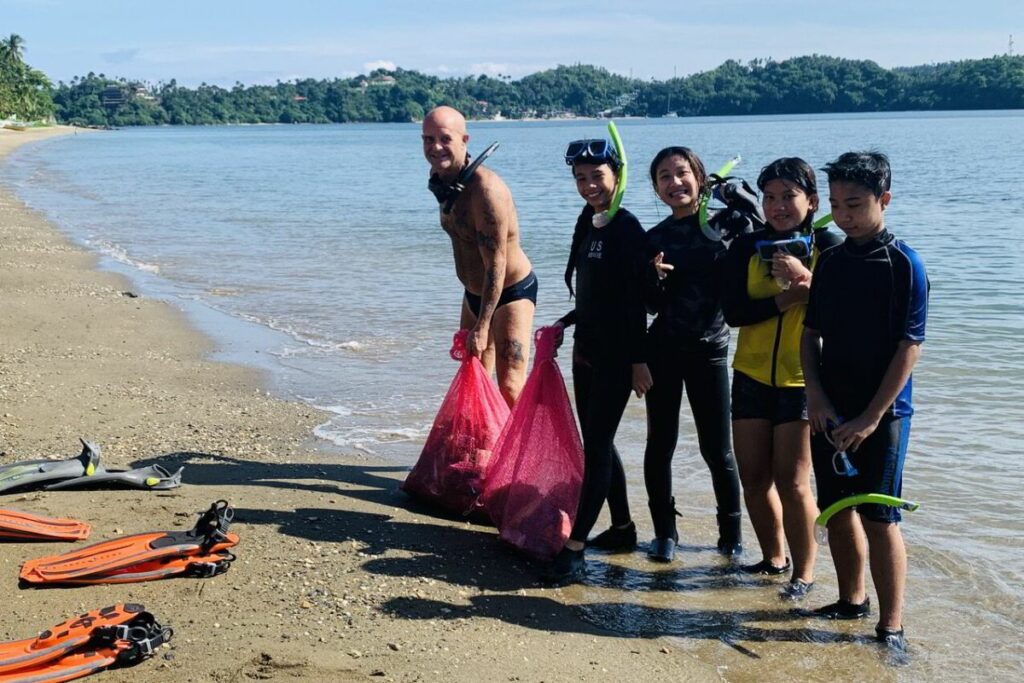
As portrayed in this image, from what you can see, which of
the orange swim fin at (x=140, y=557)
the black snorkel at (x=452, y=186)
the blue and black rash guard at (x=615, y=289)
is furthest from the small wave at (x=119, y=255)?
the blue and black rash guard at (x=615, y=289)

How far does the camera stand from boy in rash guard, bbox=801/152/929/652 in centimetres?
387

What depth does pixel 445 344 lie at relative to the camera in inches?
432

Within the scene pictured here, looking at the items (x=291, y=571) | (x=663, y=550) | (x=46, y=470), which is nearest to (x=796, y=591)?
(x=663, y=550)

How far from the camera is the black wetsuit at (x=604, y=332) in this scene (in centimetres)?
467

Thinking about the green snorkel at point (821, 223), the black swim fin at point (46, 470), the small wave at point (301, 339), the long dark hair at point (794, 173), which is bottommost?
the small wave at point (301, 339)

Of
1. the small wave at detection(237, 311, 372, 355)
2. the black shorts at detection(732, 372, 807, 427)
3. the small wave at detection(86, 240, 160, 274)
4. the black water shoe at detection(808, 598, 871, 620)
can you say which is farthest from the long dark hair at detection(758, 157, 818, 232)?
the small wave at detection(86, 240, 160, 274)

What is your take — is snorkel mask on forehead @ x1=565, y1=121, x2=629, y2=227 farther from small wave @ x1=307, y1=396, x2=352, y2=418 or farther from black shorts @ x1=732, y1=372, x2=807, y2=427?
small wave @ x1=307, y1=396, x2=352, y2=418

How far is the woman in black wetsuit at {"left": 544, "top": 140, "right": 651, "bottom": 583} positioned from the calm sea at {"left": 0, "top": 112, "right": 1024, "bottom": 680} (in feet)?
1.24

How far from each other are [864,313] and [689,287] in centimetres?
95

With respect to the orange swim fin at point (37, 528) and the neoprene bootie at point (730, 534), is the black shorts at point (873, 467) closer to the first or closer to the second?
the neoprene bootie at point (730, 534)

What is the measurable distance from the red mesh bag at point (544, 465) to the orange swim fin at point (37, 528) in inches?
76.6

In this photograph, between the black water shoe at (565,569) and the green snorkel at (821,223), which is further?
the black water shoe at (565,569)

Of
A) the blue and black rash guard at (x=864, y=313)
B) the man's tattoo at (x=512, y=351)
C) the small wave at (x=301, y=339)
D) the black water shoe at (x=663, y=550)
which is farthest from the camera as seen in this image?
the small wave at (x=301, y=339)

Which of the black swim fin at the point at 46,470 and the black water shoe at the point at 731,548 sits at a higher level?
the black swim fin at the point at 46,470
